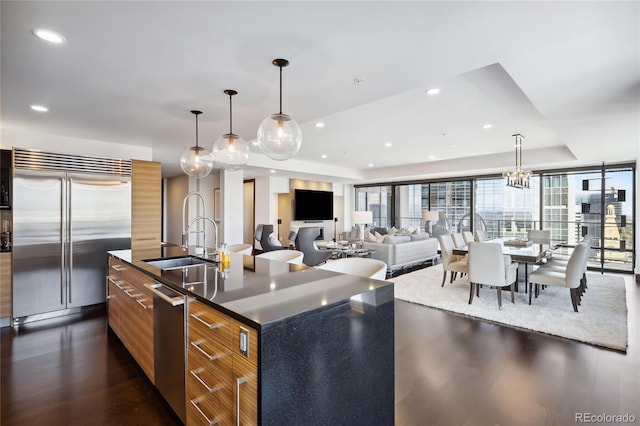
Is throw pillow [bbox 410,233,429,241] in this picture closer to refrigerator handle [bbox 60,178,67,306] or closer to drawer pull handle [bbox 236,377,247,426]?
refrigerator handle [bbox 60,178,67,306]

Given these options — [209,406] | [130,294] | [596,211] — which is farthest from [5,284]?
[596,211]

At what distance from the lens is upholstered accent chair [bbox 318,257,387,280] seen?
7.52 feet

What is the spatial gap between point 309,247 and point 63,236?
3921mm

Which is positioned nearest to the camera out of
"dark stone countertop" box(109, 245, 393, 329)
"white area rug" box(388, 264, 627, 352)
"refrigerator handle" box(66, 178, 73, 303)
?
"dark stone countertop" box(109, 245, 393, 329)

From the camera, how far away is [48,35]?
1950mm

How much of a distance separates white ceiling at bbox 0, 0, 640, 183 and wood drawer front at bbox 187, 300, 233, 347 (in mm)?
1626

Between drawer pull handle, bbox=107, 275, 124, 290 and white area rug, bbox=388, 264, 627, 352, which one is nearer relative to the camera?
drawer pull handle, bbox=107, 275, 124, 290

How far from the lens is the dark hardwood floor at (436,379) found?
6.62 ft

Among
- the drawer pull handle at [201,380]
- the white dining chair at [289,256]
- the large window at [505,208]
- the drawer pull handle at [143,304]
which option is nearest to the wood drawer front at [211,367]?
the drawer pull handle at [201,380]

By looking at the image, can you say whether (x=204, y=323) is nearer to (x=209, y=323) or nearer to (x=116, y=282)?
(x=209, y=323)

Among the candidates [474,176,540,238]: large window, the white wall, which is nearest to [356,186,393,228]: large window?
[474,176,540,238]: large window

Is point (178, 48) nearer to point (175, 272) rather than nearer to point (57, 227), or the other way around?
point (175, 272)

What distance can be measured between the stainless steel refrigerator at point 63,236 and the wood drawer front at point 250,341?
3986mm

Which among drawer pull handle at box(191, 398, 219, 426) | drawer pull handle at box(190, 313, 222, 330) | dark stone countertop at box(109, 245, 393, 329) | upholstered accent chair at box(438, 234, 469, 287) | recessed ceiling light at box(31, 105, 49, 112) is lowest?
drawer pull handle at box(191, 398, 219, 426)
